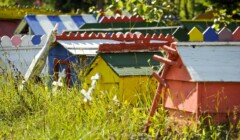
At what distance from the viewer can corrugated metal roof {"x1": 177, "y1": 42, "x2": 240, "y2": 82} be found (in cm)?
663

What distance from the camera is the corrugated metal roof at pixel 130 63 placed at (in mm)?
8289

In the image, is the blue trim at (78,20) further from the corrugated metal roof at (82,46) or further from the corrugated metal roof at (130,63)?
the corrugated metal roof at (130,63)

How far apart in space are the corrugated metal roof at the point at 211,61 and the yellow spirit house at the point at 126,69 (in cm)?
93

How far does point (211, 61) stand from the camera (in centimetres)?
678

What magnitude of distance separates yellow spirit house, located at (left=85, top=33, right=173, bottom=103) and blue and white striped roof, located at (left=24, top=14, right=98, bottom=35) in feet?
17.9

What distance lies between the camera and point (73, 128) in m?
6.75

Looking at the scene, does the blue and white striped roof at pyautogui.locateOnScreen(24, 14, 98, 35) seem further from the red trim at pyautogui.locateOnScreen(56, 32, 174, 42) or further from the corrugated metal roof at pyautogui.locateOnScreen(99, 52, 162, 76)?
the corrugated metal roof at pyautogui.locateOnScreen(99, 52, 162, 76)

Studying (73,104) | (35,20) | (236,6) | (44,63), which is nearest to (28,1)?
(236,6)

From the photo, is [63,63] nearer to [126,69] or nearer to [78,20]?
[126,69]

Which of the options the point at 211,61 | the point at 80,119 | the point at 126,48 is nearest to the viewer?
the point at 211,61

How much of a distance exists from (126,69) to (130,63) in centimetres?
18

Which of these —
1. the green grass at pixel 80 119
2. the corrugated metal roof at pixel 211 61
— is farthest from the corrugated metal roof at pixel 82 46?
the corrugated metal roof at pixel 211 61

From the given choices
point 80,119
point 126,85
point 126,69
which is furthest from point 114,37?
point 80,119

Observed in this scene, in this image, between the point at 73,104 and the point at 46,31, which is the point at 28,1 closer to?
the point at 46,31
